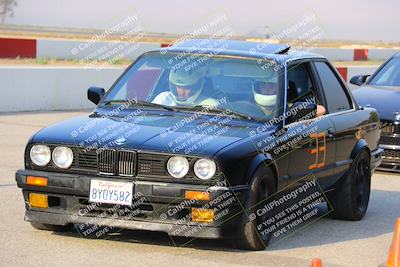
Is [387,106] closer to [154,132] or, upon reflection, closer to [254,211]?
[254,211]

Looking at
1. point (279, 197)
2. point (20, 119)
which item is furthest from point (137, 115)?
point (20, 119)

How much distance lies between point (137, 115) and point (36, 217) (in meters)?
1.18

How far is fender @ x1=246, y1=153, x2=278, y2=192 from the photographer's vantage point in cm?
638

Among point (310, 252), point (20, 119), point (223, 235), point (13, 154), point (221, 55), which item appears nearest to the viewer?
point (223, 235)

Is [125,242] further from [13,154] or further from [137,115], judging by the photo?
[13,154]

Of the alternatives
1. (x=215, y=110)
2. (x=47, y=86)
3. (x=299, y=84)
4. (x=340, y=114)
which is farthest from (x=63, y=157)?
(x=47, y=86)

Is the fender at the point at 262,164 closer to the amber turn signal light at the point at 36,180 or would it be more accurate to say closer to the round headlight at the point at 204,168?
the round headlight at the point at 204,168

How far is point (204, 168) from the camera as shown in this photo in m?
6.20

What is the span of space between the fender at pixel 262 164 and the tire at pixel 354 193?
5.10 ft

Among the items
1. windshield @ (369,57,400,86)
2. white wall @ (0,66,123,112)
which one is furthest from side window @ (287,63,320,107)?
white wall @ (0,66,123,112)

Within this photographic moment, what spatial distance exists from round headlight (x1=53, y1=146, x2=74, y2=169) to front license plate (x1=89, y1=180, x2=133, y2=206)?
27 centimetres

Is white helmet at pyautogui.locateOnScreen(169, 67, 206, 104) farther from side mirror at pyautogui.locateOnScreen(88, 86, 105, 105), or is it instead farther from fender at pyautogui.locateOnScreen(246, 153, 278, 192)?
fender at pyautogui.locateOnScreen(246, 153, 278, 192)

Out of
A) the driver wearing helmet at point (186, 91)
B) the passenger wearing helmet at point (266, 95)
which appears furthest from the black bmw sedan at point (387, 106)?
the driver wearing helmet at point (186, 91)

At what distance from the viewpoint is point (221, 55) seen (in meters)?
7.52
